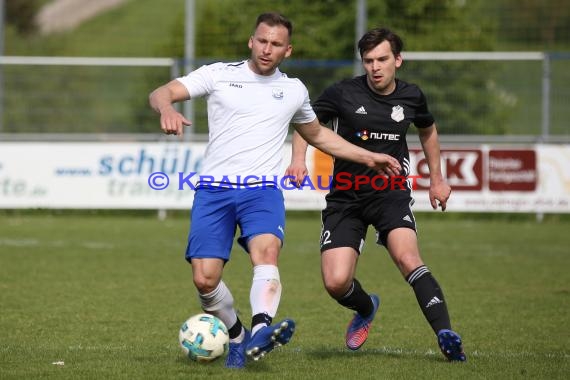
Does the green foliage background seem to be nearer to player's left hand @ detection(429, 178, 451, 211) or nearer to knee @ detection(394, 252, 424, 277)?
player's left hand @ detection(429, 178, 451, 211)

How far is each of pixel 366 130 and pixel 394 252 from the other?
88 cm

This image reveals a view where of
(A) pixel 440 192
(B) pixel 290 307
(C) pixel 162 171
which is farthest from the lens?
(C) pixel 162 171

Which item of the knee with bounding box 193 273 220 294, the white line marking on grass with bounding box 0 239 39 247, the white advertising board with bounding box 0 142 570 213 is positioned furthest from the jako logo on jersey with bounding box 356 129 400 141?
the white advertising board with bounding box 0 142 570 213

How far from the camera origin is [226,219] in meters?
6.29

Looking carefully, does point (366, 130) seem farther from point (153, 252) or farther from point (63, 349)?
point (153, 252)

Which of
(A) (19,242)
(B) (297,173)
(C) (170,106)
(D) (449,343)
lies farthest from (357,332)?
(A) (19,242)

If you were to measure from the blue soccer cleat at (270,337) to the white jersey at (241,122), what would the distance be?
3.28 feet

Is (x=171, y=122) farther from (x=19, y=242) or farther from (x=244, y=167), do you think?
(x=19, y=242)

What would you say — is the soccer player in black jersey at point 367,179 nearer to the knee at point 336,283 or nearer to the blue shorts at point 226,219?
the knee at point 336,283

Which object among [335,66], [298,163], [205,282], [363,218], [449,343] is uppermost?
[335,66]

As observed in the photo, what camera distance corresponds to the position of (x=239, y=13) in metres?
22.0

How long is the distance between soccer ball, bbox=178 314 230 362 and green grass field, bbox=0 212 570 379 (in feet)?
0.35

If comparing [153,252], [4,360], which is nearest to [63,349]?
[4,360]

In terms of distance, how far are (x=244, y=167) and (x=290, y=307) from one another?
3195 millimetres
